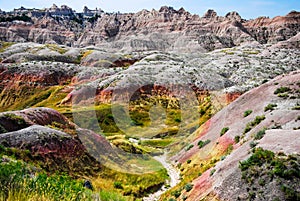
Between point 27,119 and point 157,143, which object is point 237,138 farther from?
point 157,143

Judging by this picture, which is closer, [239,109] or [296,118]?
[296,118]

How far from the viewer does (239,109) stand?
35.6 meters

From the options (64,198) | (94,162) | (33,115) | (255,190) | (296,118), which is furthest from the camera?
(33,115)

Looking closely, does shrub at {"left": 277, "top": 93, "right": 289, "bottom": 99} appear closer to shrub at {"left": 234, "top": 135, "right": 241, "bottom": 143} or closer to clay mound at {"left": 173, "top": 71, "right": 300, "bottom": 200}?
clay mound at {"left": 173, "top": 71, "right": 300, "bottom": 200}

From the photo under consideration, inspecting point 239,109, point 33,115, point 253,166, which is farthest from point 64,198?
point 239,109

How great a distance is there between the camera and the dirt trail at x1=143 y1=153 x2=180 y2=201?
85.4 ft

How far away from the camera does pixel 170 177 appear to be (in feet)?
100

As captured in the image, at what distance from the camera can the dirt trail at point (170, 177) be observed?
26042 millimetres

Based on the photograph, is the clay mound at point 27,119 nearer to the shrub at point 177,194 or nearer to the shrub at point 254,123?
the shrub at point 177,194

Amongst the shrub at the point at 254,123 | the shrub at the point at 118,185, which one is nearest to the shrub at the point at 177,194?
the shrub at the point at 118,185

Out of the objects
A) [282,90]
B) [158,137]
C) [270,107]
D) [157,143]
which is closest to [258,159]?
[270,107]

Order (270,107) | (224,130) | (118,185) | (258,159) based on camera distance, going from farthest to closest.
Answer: (224,130) → (270,107) → (118,185) → (258,159)

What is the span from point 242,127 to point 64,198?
862 inches

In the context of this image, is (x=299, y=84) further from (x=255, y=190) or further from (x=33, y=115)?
(x=33, y=115)
